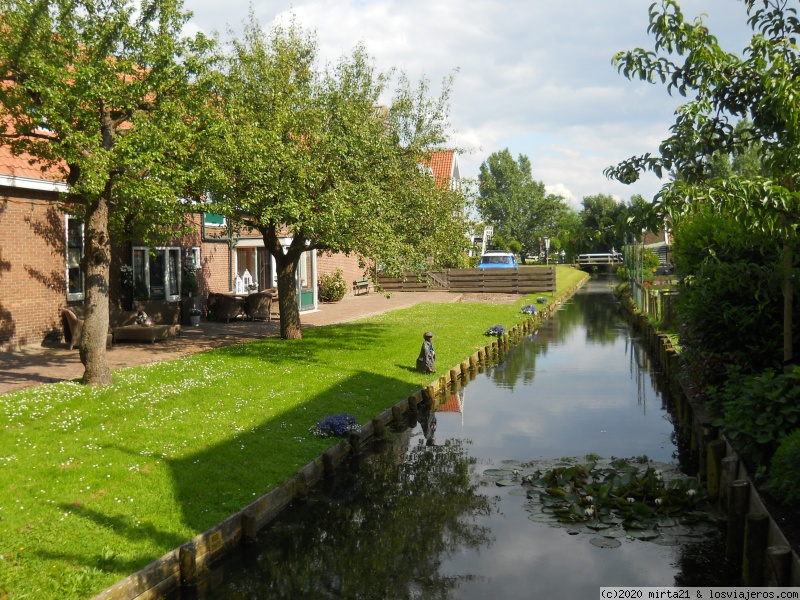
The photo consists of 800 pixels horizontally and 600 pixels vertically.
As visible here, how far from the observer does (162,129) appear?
41.6ft

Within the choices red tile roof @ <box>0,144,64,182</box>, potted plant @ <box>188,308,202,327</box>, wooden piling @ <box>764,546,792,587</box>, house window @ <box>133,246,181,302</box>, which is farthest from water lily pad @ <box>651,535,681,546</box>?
potted plant @ <box>188,308,202,327</box>

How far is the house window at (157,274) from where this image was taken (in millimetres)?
21641

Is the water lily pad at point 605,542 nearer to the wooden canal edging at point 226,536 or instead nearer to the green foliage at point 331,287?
the wooden canal edging at point 226,536

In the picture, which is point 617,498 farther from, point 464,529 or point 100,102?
point 100,102

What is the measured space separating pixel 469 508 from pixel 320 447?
232 cm

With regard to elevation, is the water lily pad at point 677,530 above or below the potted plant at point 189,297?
below

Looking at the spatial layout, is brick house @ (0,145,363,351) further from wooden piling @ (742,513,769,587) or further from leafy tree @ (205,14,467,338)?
wooden piling @ (742,513,769,587)

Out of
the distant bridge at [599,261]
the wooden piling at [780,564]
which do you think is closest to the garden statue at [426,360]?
the wooden piling at [780,564]

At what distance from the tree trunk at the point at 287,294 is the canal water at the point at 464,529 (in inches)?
230

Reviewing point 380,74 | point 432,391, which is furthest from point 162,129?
point 380,74

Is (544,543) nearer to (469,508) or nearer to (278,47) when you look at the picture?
(469,508)

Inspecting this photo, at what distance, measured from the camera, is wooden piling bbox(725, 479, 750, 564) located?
741 centimetres

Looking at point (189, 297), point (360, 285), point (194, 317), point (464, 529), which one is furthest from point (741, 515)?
Result: point (360, 285)

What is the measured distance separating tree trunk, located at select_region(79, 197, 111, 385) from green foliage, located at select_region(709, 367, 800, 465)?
943cm
